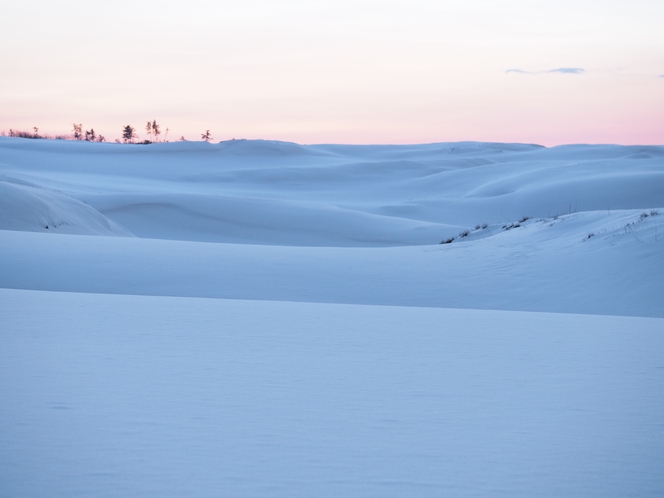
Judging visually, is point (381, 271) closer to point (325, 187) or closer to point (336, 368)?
point (336, 368)

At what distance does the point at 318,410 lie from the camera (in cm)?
258

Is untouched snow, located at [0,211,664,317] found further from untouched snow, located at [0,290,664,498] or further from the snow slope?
the snow slope

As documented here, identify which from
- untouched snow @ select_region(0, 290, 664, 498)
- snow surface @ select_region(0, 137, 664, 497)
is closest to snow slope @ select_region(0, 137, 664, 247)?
snow surface @ select_region(0, 137, 664, 497)

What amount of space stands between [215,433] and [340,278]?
6.06 metres

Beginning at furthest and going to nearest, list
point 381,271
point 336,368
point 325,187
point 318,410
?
1. point 325,187
2. point 381,271
3. point 336,368
4. point 318,410

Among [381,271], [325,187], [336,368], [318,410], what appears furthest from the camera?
[325,187]

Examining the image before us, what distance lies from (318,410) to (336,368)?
2.22 feet

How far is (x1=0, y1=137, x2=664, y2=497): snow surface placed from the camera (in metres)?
2.06

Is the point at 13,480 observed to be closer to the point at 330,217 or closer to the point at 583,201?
the point at 330,217

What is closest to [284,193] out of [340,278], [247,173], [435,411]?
[247,173]

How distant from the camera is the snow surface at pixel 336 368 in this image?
2.06 m

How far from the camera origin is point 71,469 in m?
1.98

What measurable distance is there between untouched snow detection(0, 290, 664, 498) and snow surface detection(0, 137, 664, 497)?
0.04ft

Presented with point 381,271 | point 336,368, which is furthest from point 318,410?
point 381,271
